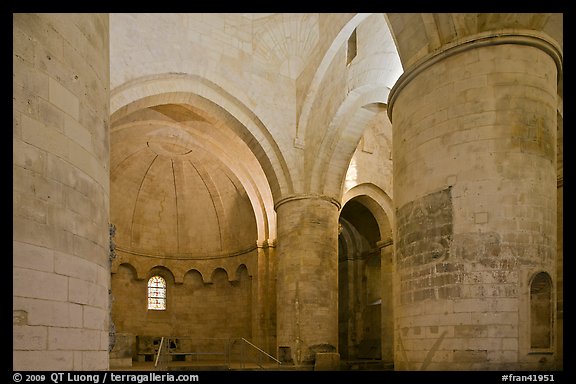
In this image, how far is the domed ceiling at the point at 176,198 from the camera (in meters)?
20.6

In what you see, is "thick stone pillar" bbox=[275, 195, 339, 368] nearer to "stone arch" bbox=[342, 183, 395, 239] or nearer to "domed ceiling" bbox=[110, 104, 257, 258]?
"stone arch" bbox=[342, 183, 395, 239]

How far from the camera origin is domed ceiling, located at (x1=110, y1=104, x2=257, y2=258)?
67.7ft

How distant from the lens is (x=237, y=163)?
20062 millimetres

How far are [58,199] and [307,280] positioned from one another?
36.0ft

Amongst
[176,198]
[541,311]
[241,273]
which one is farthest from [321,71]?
[541,311]

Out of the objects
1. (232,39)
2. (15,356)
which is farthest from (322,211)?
(15,356)

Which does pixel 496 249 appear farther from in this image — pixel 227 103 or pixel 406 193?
pixel 227 103

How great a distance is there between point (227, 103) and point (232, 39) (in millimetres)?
1924

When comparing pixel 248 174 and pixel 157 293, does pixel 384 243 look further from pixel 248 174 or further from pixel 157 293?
pixel 157 293

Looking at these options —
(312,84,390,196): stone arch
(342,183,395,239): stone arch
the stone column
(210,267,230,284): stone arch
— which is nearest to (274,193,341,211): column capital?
(312,84,390,196): stone arch

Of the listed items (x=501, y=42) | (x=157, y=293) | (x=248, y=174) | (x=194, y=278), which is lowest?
(x=157, y=293)

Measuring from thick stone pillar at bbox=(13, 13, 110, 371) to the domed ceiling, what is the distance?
14.0 meters

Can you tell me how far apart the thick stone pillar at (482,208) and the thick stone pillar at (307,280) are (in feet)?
23.4

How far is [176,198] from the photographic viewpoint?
2277 cm
